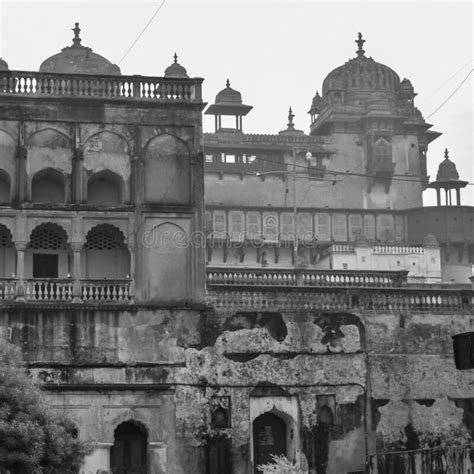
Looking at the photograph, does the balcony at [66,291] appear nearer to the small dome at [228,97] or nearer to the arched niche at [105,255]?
the arched niche at [105,255]

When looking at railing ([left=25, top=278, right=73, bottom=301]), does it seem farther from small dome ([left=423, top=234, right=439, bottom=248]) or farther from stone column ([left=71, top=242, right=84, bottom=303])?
small dome ([left=423, top=234, right=439, bottom=248])

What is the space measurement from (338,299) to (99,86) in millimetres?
9096

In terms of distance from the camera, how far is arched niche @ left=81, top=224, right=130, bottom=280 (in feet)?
123

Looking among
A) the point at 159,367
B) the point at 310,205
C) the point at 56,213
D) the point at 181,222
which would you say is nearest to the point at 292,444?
the point at 159,367

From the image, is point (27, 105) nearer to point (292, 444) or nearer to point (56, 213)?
point (56, 213)

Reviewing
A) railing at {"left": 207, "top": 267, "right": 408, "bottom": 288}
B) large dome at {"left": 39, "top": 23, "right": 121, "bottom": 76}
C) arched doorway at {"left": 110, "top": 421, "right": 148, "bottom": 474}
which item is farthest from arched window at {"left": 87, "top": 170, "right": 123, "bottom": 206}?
large dome at {"left": 39, "top": 23, "right": 121, "bottom": 76}

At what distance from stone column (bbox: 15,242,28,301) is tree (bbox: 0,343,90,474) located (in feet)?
20.0

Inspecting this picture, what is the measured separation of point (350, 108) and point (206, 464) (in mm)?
41683

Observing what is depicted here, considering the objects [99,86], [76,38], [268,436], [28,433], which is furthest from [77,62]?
[28,433]

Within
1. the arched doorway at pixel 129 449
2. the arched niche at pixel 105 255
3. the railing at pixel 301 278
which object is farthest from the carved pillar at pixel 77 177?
the arched doorway at pixel 129 449

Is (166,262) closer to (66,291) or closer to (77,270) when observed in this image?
(77,270)

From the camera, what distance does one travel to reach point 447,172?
71688 millimetres

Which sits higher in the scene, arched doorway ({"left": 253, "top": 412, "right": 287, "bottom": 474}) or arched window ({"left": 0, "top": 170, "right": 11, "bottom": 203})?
arched window ({"left": 0, "top": 170, "right": 11, "bottom": 203})

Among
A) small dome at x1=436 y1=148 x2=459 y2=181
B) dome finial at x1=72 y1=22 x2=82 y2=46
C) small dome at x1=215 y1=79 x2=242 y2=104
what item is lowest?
small dome at x1=436 y1=148 x2=459 y2=181
